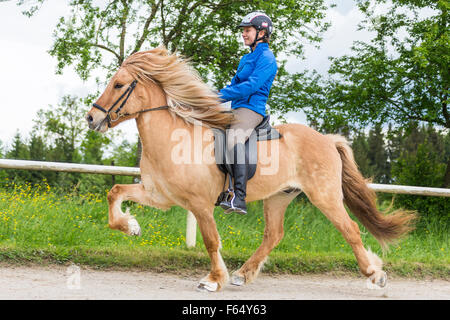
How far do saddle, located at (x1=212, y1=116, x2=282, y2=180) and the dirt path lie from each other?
128cm

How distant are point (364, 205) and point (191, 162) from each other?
7.82 feet

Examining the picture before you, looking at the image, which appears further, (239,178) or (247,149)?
(247,149)

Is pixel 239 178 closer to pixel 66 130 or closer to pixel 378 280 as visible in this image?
pixel 378 280

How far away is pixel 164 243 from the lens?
7.20 meters

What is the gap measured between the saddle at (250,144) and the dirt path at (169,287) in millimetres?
1283

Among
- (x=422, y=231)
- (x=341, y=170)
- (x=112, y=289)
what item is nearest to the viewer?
(x=112, y=289)

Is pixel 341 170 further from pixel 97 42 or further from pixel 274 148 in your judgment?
pixel 97 42

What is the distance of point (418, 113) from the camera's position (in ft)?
46.5

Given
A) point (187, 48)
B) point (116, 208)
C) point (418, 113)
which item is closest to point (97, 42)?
point (187, 48)

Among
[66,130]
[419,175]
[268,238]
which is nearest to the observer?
[268,238]

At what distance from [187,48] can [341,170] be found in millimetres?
9549

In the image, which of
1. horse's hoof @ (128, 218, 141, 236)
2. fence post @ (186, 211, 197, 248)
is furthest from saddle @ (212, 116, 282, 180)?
fence post @ (186, 211, 197, 248)

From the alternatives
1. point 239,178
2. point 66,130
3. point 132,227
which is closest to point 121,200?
point 132,227

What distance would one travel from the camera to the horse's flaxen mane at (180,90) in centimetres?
485
